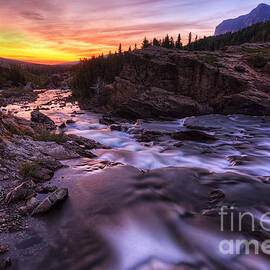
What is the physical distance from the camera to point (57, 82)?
392 ft

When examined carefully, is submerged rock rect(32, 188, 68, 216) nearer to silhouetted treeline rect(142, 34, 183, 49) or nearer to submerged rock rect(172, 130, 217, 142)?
submerged rock rect(172, 130, 217, 142)

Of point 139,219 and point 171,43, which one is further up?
point 171,43

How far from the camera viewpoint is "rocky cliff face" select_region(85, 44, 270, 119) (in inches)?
1026

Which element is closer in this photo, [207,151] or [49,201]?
[49,201]

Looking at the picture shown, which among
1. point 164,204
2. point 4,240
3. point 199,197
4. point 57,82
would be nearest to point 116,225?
point 164,204

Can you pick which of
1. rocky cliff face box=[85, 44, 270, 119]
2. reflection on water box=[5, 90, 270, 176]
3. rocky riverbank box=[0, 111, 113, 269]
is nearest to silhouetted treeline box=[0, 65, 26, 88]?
rocky cliff face box=[85, 44, 270, 119]

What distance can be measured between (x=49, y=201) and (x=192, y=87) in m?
28.4

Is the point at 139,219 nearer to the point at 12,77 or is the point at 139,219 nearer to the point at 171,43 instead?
the point at 171,43

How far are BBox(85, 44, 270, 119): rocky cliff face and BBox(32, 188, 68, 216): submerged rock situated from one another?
73.6 ft

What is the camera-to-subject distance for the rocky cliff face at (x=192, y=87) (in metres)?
26.1

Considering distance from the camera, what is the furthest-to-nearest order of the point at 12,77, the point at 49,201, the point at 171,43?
the point at 12,77 → the point at 171,43 → the point at 49,201

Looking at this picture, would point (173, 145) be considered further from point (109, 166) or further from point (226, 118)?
point (226, 118)

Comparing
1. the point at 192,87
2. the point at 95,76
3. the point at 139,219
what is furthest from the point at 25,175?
the point at 95,76

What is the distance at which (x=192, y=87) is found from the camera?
98.2 ft
